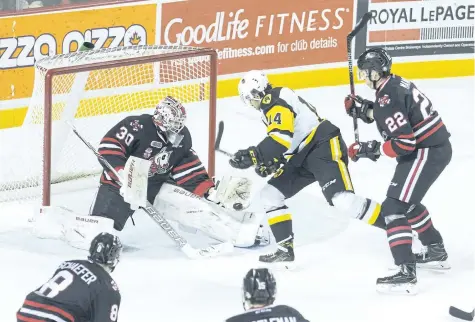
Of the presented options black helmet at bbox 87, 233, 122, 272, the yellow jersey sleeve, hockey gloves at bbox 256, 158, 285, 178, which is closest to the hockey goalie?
hockey gloves at bbox 256, 158, 285, 178

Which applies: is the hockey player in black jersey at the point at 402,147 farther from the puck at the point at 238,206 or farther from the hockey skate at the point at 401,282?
the puck at the point at 238,206

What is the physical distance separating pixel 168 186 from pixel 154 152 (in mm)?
219

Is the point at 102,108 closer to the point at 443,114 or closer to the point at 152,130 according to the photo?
the point at 152,130

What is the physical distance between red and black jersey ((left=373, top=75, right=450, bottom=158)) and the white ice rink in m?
0.69

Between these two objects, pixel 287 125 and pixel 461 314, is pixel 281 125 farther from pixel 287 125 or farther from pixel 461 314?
pixel 461 314

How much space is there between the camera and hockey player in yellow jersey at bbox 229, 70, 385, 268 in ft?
19.4

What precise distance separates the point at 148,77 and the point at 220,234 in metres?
1.44

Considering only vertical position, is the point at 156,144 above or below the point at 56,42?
below

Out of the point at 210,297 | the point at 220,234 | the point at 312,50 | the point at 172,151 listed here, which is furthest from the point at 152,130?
the point at 312,50

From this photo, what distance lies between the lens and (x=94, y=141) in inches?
287

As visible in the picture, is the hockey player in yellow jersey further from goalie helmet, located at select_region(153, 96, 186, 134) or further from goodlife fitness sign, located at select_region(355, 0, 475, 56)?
goodlife fitness sign, located at select_region(355, 0, 475, 56)

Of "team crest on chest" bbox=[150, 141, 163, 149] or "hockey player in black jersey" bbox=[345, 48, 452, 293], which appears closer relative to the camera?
"hockey player in black jersey" bbox=[345, 48, 452, 293]

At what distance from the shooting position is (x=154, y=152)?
6324mm

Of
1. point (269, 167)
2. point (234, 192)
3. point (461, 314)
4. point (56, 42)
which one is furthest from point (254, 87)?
point (56, 42)
